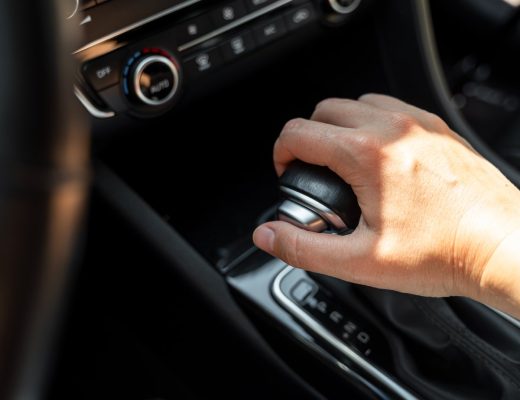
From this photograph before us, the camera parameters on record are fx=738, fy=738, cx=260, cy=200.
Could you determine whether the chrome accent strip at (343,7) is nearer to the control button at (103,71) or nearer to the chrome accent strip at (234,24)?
the chrome accent strip at (234,24)

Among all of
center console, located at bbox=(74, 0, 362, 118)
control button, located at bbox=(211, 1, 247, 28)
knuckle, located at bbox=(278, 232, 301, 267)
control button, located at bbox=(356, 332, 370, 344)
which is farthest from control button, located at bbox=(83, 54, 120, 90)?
control button, located at bbox=(356, 332, 370, 344)

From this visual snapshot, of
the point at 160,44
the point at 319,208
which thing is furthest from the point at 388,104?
the point at 160,44

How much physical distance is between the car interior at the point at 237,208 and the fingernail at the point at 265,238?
24mm

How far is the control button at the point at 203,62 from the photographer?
85cm

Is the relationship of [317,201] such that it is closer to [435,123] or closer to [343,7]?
[435,123]

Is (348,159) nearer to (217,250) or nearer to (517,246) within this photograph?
(517,246)

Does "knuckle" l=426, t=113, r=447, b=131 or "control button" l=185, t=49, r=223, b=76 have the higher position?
"control button" l=185, t=49, r=223, b=76

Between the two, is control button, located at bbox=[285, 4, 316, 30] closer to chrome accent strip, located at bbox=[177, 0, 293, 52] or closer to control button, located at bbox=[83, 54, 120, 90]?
chrome accent strip, located at bbox=[177, 0, 293, 52]

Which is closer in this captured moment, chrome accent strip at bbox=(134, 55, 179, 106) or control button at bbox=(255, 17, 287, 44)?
chrome accent strip at bbox=(134, 55, 179, 106)

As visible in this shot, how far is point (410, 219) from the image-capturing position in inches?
26.4

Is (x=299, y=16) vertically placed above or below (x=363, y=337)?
above

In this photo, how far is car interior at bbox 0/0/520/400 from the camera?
0.78 metres

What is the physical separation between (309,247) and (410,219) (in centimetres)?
10

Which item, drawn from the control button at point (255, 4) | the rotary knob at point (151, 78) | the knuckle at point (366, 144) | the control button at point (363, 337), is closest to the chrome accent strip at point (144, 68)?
the rotary knob at point (151, 78)
